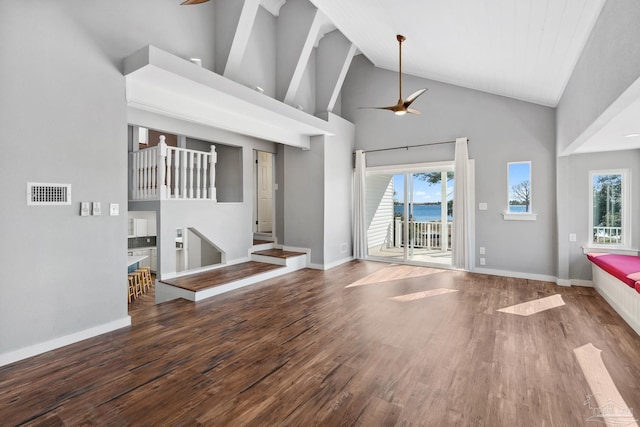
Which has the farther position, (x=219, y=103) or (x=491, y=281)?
(x=491, y=281)

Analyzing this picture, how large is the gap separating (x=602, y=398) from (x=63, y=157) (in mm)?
4840

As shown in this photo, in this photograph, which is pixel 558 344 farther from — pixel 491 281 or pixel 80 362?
pixel 80 362

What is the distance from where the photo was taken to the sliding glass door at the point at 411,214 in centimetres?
630

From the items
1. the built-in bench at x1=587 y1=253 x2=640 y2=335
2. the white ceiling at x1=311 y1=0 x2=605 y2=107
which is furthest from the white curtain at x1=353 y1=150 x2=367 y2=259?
the built-in bench at x1=587 y1=253 x2=640 y2=335

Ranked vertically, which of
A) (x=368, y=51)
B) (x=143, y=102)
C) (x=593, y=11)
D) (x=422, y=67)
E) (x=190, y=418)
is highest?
(x=368, y=51)

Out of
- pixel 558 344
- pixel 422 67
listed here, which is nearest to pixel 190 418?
pixel 558 344

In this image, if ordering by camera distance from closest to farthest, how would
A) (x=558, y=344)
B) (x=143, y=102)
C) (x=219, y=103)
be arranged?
(x=558, y=344) → (x=143, y=102) → (x=219, y=103)

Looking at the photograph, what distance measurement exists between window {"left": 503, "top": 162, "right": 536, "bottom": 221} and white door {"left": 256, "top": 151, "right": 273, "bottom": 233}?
5.41 m

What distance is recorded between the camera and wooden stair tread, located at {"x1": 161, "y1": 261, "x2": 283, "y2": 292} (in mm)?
4480

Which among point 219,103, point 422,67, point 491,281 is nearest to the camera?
point 219,103

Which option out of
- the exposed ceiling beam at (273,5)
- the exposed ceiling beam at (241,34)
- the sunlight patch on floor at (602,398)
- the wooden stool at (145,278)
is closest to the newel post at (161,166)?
the exposed ceiling beam at (241,34)

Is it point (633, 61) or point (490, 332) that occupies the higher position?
point (633, 61)

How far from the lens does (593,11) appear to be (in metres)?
2.62

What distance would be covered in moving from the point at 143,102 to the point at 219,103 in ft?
3.19
